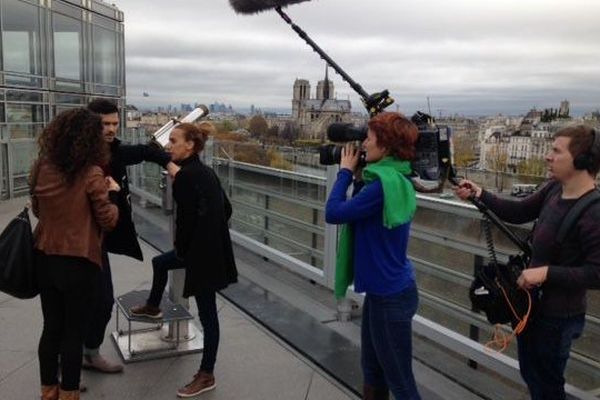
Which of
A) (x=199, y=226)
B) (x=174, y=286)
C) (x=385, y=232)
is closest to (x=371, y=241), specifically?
(x=385, y=232)

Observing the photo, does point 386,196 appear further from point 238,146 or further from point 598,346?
point 238,146

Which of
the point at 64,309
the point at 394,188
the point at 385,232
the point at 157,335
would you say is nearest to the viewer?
the point at 394,188

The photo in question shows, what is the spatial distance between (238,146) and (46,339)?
4797mm

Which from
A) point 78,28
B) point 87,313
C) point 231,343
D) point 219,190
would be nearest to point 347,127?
point 219,190

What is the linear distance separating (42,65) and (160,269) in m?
11.5

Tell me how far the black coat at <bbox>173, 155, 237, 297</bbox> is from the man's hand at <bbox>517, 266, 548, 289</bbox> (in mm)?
1761

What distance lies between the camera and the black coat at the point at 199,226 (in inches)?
131

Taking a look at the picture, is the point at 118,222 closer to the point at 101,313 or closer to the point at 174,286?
the point at 101,313

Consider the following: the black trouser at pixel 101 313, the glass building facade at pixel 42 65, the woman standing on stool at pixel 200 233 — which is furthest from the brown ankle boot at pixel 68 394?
the glass building facade at pixel 42 65

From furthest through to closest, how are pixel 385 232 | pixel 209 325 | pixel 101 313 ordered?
pixel 101 313 → pixel 209 325 → pixel 385 232

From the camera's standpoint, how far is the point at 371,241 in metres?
2.60

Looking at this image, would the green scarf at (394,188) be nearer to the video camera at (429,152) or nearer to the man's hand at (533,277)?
the video camera at (429,152)

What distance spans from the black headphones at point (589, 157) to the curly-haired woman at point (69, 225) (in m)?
2.23

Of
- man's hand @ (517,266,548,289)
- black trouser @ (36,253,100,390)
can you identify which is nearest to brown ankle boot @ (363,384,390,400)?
man's hand @ (517,266,548,289)
